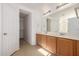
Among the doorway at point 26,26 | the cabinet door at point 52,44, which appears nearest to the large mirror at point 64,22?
the cabinet door at point 52,44

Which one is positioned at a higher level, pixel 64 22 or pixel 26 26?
pixel 64 22

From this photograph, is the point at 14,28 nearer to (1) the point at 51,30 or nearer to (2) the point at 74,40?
(1) the point at 51,30

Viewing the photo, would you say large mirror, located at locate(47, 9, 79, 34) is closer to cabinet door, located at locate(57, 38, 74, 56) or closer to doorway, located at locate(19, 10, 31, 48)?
cabinet door, located at locate(57, 38, 74, 56)

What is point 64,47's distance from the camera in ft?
10.1

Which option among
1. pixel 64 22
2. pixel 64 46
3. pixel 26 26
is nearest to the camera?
pixel 64 46

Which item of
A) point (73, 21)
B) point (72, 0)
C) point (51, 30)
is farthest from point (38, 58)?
point (51, 30)

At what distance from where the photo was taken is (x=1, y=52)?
10.1 feet

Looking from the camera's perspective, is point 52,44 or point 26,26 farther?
point 26,26

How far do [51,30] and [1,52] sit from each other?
2.60m

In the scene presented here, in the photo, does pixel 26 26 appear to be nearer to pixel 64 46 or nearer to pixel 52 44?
pixel 52 44

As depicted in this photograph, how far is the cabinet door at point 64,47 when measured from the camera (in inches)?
110

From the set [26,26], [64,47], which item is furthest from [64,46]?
[26,26]

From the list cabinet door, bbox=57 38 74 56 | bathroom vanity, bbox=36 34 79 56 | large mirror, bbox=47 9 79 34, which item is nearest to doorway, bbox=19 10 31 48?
large mirror, bbox=47 9 79 34

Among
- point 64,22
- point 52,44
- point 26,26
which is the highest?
point 64,22
